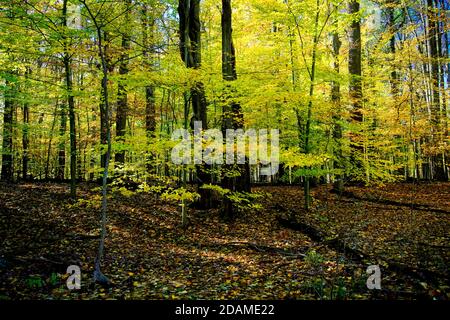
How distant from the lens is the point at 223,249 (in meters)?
8.16

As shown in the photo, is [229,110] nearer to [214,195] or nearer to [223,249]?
[214,195]

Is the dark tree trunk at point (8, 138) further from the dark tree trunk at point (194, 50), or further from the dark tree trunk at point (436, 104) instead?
the dark tree trunk at point (436, 104)

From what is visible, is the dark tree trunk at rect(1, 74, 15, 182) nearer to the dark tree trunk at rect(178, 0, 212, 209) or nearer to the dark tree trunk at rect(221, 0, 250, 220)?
the dark tree trunk at rect(178, 0, 212, 209)

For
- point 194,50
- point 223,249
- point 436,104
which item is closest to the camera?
point 223,249

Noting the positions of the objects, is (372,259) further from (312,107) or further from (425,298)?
(312,107)

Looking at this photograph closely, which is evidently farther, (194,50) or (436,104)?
(436,104)

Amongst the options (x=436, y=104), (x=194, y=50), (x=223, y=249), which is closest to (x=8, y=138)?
(x=194, y=50)

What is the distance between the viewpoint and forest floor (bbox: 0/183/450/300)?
5309 millimetres

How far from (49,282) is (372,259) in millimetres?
6157

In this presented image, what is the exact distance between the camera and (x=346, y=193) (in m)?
15.2

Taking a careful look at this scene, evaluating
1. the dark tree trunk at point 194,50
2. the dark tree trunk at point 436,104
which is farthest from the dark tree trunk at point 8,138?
the dark tree trunk at point 436,104

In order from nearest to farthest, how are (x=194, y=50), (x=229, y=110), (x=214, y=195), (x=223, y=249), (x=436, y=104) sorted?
1. (x=223, y=249)
2. (x=194, y=50)
3. (x=229, y=110)
4. (x=214, y=195)
5. (x=436, y=104)

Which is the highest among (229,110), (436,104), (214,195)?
(436,104)

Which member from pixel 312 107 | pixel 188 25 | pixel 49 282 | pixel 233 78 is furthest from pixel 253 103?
pixel 49 282
